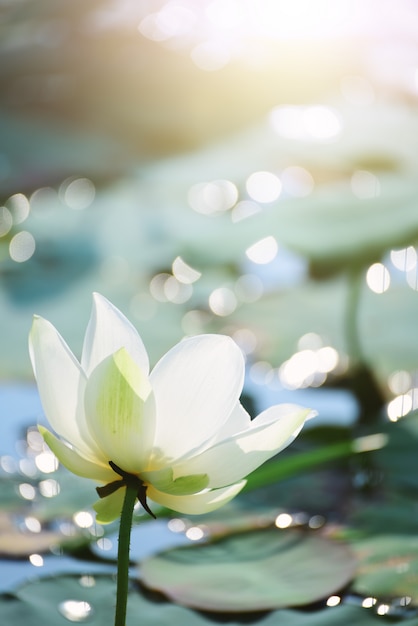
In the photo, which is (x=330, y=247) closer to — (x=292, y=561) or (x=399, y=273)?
(x=399, y=273)

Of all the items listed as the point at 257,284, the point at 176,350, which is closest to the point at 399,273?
the point at 257,284

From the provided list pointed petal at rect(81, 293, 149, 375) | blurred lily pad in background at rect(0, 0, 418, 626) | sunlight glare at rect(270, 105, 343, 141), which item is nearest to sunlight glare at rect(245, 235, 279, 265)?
blurred lily pad in background at rect(0, 0, 418, 626)

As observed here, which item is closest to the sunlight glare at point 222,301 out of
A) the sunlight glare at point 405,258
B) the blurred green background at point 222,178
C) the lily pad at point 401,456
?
the blurred green background at point 222,178

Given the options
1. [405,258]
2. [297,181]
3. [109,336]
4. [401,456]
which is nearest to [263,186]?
[297,181]

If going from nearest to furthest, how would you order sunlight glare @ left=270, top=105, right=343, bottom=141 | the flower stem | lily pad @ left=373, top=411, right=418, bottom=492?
the flower stem < lily pad @ left=373, top=411, right=418, bottom=492 < sunlight glare @ left=270, top=105, right=343, bottom=141

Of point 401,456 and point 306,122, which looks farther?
point 306,122

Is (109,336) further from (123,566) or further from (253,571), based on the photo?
(253,571)

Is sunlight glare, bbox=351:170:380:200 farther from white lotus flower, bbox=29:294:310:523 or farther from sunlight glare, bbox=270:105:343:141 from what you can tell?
white lotus flower, bbox=29:294:310:523
